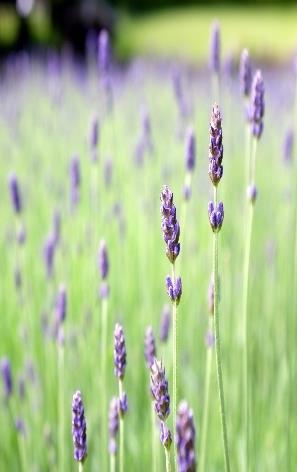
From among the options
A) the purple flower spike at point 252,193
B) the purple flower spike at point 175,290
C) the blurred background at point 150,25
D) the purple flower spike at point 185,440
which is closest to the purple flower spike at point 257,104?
the purple flower spike at point 252,193

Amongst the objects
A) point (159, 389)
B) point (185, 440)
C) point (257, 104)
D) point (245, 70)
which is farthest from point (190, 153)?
point (185, 440)

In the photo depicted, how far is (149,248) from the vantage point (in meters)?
2.09

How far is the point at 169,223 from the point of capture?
0.58 meters

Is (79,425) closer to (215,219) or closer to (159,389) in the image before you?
(159,389)

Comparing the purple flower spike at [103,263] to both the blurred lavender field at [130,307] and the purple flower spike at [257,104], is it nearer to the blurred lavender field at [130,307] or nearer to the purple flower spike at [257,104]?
the blurred lavender field at [130,307]

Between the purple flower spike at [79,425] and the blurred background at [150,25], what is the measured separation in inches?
310

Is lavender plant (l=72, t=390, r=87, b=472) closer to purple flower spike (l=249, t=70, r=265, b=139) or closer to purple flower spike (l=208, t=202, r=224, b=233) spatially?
purple flower spike (l=208, t=202, r=224, b=233)

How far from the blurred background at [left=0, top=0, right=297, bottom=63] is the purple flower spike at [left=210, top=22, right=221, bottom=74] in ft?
22.9

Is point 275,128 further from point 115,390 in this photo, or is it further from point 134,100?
point 115,390

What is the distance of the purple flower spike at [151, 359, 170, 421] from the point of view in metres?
0.59

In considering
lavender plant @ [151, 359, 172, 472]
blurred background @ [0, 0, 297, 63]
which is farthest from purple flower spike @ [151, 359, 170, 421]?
blurred background @ [0, 0, 297, 63]

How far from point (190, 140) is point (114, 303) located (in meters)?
0.97

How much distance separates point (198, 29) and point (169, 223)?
56.7 ft

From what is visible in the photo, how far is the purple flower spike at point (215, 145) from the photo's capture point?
1.91 feet
